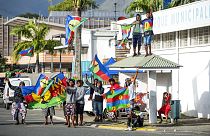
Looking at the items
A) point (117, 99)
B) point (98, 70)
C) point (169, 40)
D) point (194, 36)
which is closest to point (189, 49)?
point (194, 36)

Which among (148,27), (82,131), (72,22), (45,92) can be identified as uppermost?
(72,22)

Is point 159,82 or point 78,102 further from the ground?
point 159,82

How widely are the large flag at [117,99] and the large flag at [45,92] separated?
2.00 m

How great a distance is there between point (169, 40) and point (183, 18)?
2337 millimetres

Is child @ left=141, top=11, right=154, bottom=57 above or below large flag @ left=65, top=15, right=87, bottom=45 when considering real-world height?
below

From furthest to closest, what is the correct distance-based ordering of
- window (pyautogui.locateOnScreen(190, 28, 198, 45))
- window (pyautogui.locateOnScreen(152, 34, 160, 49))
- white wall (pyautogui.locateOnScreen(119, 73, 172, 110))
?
window (pyautogui.locateOnScreen(152, 34, 160, 49)) → white wall (pyautogui.locateOnScreen(119, 73, 172, 110)) → window (pyautogui.locateOnScreen(190, 28, 198, 45))

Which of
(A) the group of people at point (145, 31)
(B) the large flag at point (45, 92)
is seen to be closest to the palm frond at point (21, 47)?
(B) the large flag at point (45, 92)

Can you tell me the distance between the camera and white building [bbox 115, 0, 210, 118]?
2219 cm

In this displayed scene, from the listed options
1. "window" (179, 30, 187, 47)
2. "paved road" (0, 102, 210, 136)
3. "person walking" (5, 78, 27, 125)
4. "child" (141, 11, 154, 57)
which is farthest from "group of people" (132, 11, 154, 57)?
"person walking" (5, 78, 27, 125)

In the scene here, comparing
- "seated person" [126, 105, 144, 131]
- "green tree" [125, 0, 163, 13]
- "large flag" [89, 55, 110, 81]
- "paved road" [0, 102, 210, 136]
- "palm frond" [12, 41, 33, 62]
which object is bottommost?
"paved road" [0, 102, 210, 136]

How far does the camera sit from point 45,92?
70.9 feet

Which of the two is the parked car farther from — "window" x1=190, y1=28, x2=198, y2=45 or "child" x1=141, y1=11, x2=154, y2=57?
"child" x1=141, y1=11, x2=154, y2=57

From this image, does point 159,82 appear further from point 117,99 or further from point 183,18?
point 117,99

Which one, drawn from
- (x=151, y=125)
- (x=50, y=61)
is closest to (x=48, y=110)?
(x=151, y=125)
